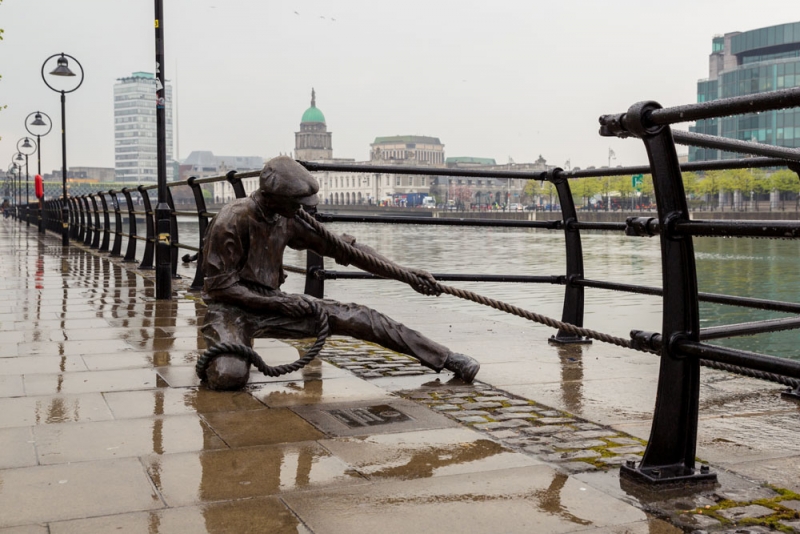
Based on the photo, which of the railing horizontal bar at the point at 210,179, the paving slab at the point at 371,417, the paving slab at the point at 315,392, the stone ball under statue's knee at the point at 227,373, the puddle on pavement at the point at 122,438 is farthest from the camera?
the railing horizontal bar at the point at 210,179

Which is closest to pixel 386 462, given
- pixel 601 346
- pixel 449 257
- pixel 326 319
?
pixel 326 319

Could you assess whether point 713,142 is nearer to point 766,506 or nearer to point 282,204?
point 766,506

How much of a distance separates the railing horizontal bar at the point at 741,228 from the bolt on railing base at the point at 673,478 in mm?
832

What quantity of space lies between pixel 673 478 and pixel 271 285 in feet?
9.18

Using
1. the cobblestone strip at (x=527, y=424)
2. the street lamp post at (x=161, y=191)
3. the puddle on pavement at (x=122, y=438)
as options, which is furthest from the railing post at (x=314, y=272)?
the street lamp post at (x=161, y=191)

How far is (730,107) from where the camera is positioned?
300cm

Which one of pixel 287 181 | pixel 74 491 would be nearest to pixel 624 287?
pixel 287 181

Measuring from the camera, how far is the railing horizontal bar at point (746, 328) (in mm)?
3447

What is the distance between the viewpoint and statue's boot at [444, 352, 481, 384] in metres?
5.38

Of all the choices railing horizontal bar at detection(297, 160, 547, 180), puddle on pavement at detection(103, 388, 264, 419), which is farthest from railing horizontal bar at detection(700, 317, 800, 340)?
railing horizontal bar at detection(297, 160, 547, 180)

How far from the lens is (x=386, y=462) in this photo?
3.72 meters

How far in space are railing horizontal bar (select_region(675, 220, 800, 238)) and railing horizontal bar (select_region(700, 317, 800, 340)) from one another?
353 millimetres

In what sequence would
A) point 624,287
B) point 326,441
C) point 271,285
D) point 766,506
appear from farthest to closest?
point 624,287
point 271,285
point 326,441
point 766,506

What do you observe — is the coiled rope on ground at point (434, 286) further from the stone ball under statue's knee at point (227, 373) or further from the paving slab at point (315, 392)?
the stone ball under statue's knee at point (227, 373)
